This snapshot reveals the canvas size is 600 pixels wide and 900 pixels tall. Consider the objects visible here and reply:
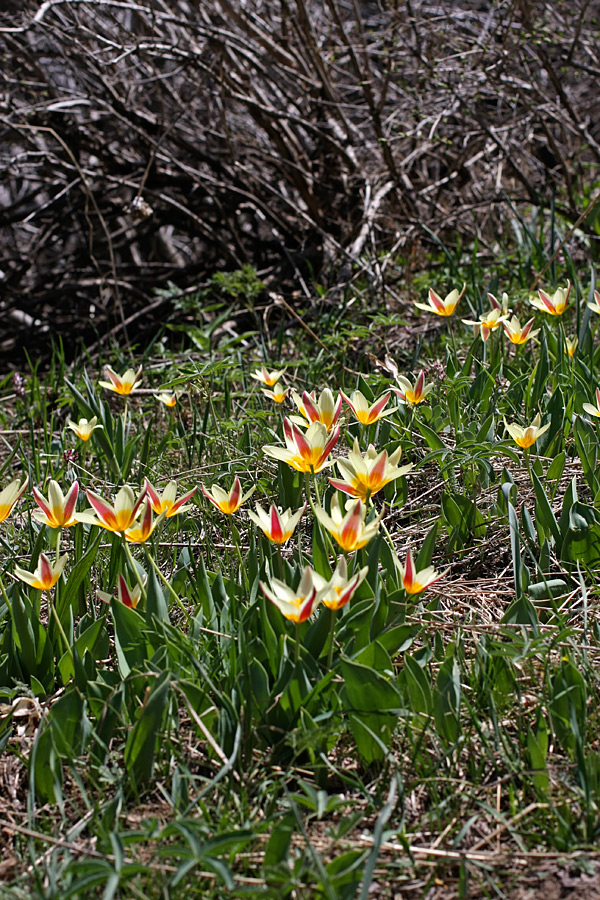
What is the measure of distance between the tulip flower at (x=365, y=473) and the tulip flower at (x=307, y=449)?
0.07 m

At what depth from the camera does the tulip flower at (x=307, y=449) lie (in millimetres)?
1681

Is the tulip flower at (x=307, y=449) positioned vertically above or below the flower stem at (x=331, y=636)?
above

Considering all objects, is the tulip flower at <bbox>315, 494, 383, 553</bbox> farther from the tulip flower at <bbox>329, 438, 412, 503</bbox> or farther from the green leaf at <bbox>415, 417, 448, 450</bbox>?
the green leaf at <bbox>415, 417, 448, 450</bbox>

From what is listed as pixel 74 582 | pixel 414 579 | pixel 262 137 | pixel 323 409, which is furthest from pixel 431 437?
pixel 262 137

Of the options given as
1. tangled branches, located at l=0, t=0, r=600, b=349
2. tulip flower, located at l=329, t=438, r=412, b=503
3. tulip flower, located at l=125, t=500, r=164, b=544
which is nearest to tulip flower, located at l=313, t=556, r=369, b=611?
tulip flower, located at l=329, t=438, r=412, b=503

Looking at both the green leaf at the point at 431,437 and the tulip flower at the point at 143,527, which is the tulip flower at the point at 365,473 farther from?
the green leaf at the point at 431,437

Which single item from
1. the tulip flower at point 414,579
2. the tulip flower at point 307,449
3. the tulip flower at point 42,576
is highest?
the tulip flower at point 42,576

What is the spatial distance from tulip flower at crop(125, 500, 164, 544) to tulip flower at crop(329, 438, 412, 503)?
0.39m

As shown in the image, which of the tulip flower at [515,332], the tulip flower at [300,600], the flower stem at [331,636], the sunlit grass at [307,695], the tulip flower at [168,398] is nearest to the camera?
the sunlit grass at [307,695]

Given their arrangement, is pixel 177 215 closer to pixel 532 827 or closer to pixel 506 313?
pixel 506 313

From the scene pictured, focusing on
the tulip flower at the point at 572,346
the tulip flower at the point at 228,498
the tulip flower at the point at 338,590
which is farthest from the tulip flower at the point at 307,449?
the tulip flower at the point at 572,346

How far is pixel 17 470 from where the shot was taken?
10.5 feet

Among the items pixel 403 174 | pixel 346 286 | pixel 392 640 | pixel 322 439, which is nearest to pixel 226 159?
pixel 403 174

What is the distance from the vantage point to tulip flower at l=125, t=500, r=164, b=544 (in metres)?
1.57
